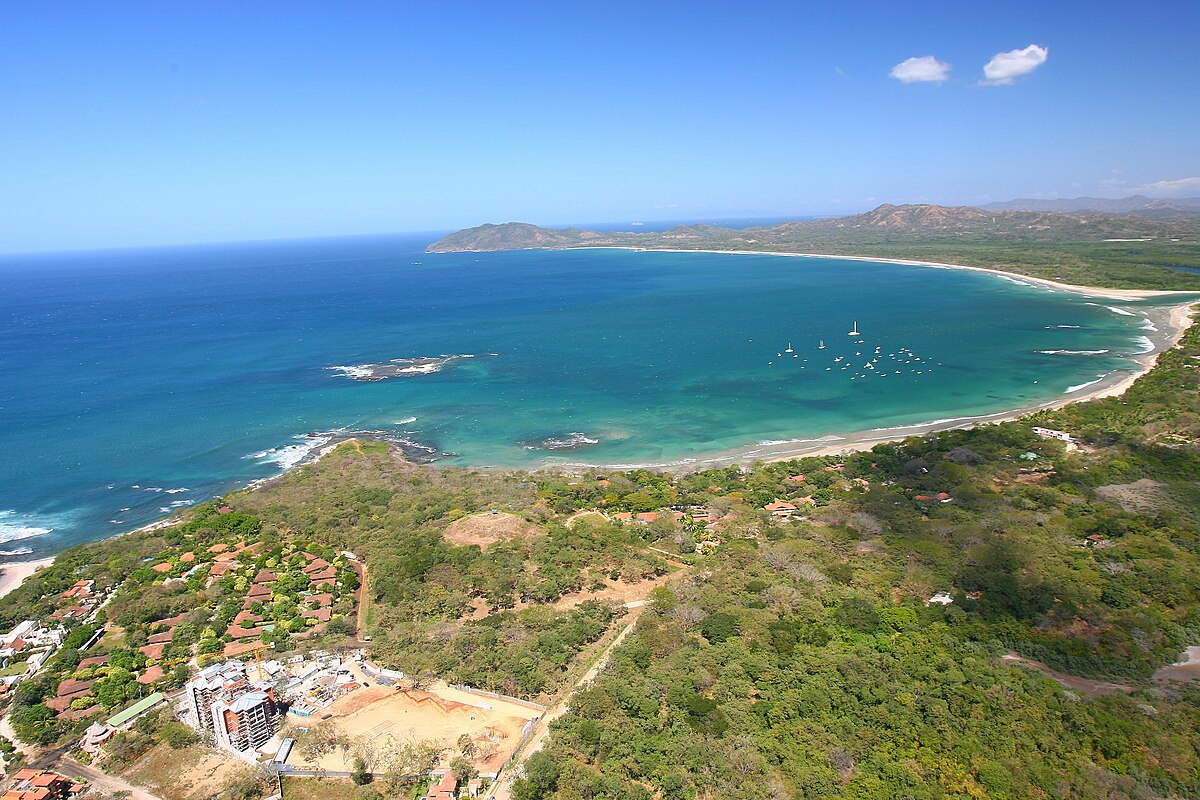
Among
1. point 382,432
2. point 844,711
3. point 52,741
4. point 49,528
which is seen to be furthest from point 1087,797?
point 49,528

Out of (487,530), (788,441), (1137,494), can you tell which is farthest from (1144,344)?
(487,530)

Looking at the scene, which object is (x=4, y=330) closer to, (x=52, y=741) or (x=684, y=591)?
(x=52, y=741)

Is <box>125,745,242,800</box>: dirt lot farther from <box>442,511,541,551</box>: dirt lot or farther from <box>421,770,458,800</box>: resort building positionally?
<box>442,511,541,551</box>: dirt lot

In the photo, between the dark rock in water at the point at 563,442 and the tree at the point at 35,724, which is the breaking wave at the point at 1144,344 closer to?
the dark rock in water at the point at 563,442

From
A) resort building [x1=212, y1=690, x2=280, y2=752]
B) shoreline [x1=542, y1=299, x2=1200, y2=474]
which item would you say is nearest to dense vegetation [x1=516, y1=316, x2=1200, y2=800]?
resort building [x1=212, y1=690, x2=280, y2=752]

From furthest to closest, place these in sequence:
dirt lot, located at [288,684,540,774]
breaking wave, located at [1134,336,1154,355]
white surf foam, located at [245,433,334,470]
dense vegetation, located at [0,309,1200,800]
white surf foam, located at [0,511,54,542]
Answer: breaking wave, located at [1134,336,1154,355], white surf foam, located at [245,433,334,470], white surf foam, located at [0,511,54,542], dirt lot, located at [288,684,540,774], dense vegetation, located at [0,309,1200,800]

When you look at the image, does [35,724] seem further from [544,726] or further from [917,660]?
[917,660]
